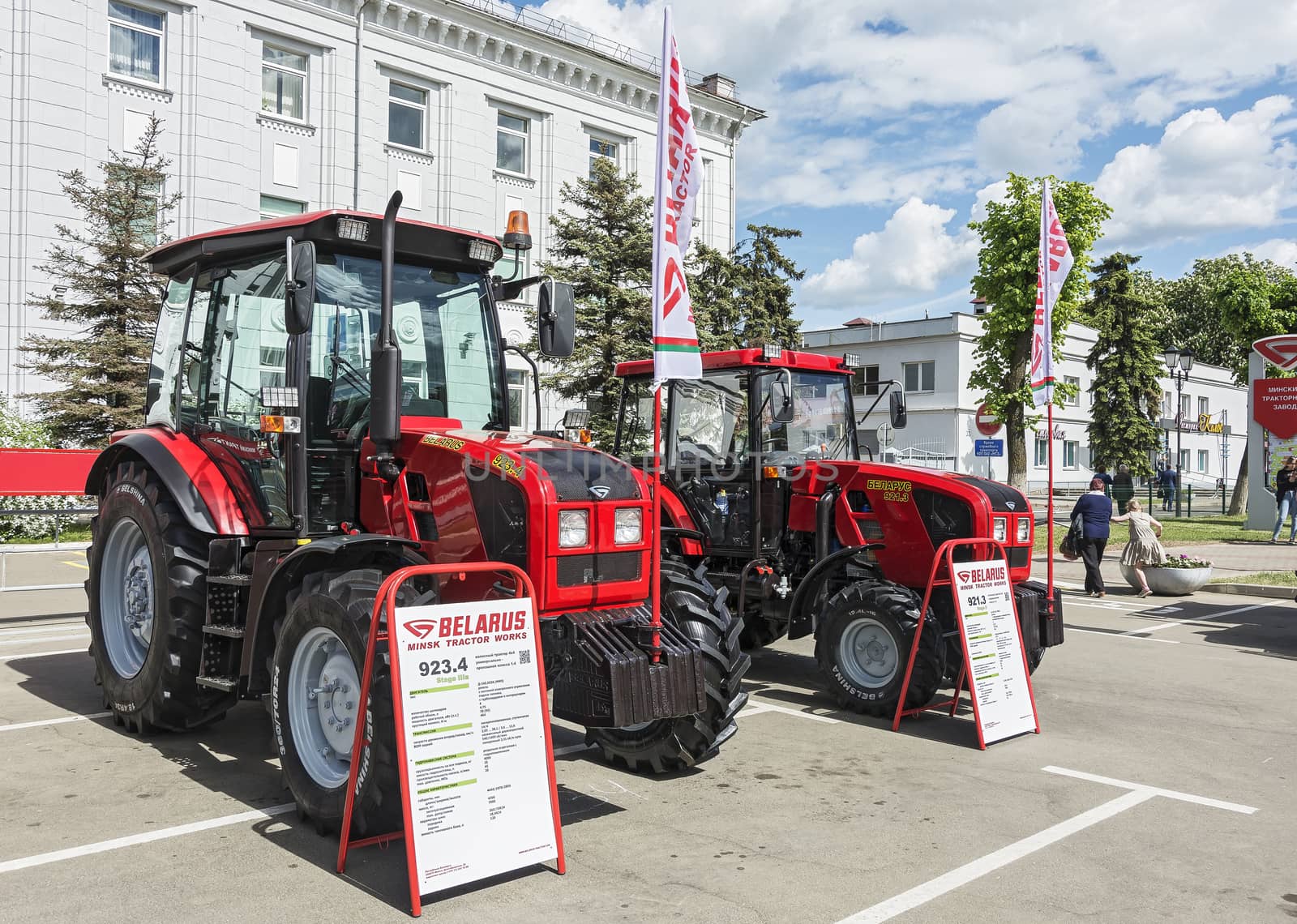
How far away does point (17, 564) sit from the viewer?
16062mm

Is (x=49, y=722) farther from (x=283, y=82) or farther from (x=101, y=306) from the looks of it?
(x=283, y=82)

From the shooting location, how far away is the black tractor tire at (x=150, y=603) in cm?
578

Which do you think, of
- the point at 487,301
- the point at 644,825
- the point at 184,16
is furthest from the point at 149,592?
the point at 184,16

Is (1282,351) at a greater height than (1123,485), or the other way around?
(1282,351)

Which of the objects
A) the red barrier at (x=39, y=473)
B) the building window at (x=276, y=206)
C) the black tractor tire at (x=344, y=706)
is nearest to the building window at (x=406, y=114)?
the building window at (x=276, y=206)

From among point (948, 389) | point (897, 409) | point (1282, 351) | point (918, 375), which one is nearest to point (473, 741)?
point (897, 409)

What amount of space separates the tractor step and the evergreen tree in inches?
1773

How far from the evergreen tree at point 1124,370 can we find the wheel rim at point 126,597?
4459cm

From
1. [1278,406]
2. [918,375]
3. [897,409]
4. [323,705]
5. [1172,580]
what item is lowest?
[1172,580]

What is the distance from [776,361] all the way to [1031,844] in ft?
15.9

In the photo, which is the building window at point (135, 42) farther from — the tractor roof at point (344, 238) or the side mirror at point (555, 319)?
the side mirror at point (555, 319)

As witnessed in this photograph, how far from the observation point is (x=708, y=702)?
211 inches

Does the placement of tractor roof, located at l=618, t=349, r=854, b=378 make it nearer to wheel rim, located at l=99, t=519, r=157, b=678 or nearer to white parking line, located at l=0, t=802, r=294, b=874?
wheel rim, located at l=99, t=519, r=157, b=678

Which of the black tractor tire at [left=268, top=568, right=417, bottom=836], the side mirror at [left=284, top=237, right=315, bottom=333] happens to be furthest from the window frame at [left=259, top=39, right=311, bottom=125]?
the black tractor tire at [left=268, top=568, right=417, bottom=836]
